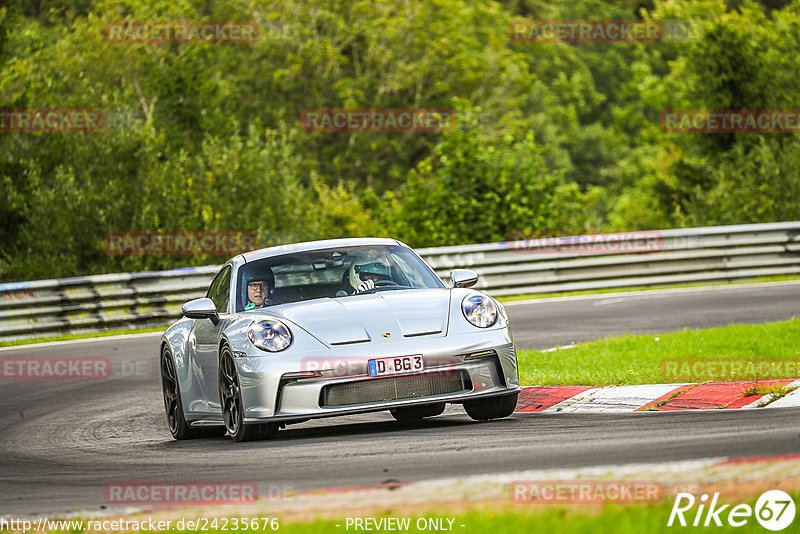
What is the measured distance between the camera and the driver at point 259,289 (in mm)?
9203

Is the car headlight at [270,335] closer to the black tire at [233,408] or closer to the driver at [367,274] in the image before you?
the black tire at [233,408]

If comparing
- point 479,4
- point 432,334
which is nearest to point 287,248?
point 432,334

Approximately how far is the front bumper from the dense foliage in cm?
1542

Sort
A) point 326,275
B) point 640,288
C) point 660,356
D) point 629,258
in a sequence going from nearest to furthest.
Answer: point 326,275 < point 660,356 < point 629,258 < point 640,288

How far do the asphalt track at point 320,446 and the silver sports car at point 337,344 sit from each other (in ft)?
0.78

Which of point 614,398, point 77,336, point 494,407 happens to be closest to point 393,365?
point 494,407

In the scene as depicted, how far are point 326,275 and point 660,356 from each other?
3.94 meters

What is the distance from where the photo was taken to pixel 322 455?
733 centimetres

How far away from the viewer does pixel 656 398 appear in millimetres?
9016

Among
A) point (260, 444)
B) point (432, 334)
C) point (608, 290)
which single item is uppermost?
point (432, 334)

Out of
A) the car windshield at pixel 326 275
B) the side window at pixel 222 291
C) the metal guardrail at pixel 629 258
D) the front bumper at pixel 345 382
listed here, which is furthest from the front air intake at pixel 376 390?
the metal guardrail at pixel 629 258

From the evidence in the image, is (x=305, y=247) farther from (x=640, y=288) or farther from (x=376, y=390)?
(x=640, y=288)

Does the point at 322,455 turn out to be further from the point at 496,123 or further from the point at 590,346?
the point at 496,123

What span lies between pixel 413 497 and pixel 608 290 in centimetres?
1693
